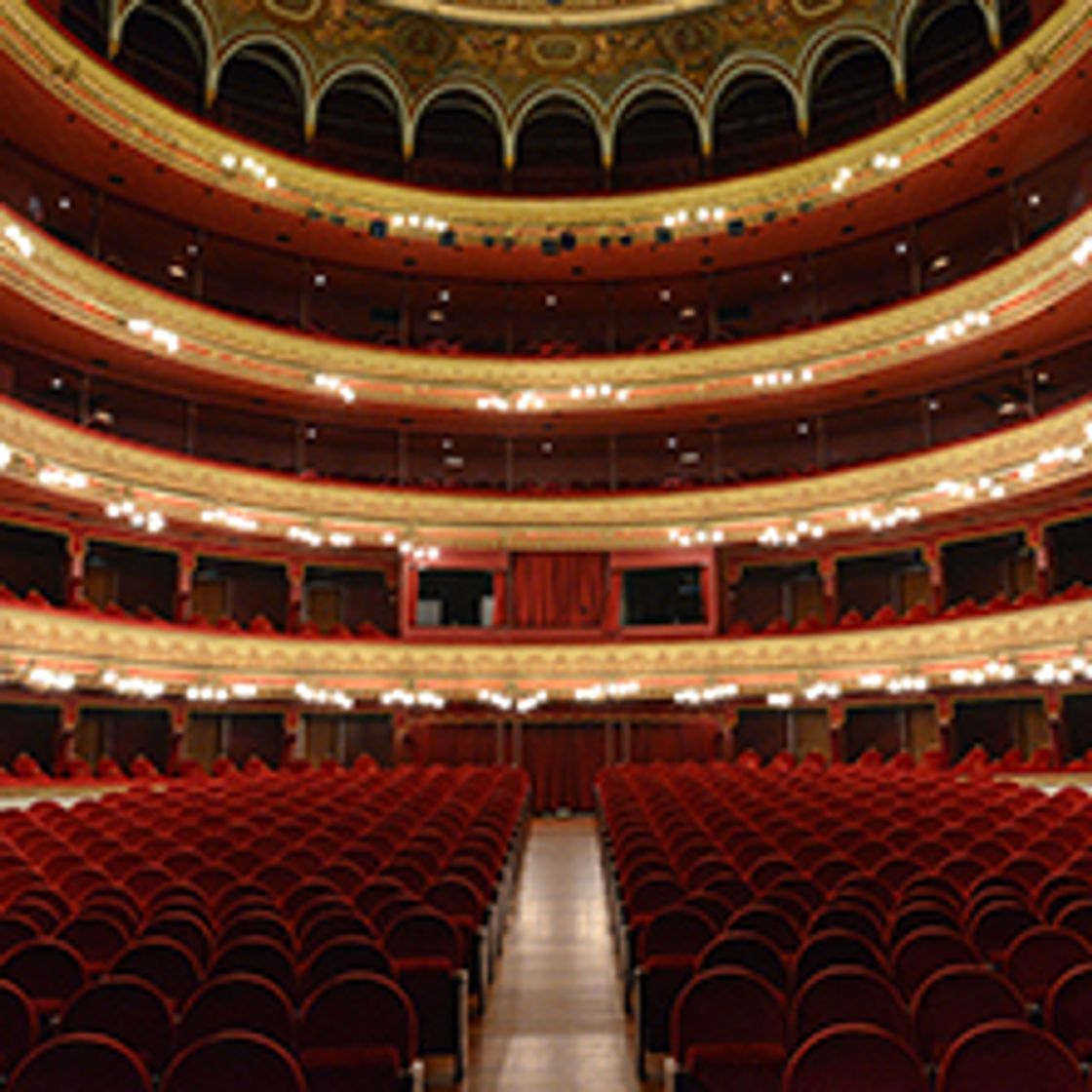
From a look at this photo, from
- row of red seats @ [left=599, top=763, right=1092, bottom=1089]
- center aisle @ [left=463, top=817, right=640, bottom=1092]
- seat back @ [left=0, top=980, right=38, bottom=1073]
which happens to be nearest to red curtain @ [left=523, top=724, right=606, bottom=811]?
row of red seats @ [left=599, top=763, right=1092, bottom=1089]

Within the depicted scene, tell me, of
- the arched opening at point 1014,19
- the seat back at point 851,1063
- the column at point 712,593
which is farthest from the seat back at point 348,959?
the arched opening at point 1014,19

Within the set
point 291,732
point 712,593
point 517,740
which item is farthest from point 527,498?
point 291,732

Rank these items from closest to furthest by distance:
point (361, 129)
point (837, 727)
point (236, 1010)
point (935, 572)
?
point (236, 1010)
point (935, 572)
point (837, 727)
point (361, 129)

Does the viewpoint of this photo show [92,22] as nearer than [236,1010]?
No

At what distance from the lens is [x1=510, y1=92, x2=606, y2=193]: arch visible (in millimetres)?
27266

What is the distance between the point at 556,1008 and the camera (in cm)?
651

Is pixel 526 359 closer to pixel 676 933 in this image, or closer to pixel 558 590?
pixel 558 590

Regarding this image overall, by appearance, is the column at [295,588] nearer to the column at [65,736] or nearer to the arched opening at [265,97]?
the column at [65,736]

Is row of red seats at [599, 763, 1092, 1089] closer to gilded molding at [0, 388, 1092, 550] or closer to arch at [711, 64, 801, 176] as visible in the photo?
gilded molding at [0, 388, 1092, 550]

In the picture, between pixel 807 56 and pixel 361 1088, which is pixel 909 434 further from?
pixel 361 1088

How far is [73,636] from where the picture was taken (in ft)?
57.6

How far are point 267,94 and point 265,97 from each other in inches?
3.8

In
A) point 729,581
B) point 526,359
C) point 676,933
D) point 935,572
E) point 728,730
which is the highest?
point 526,359

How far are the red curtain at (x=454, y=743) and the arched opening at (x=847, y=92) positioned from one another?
50.7ft
